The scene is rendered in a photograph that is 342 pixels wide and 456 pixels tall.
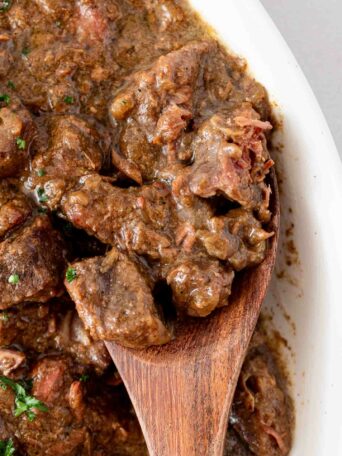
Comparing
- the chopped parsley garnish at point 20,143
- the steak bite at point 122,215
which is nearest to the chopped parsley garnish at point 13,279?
the steak bite at point 122,215

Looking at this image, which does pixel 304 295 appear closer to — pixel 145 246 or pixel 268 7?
pixel 145 246

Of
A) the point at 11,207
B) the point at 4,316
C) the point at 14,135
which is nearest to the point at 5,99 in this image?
the point at 14,135

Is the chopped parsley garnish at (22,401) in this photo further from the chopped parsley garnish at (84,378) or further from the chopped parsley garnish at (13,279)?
the chopped parsley garnish at (13,279)

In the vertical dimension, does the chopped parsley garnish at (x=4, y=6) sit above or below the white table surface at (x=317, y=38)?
above

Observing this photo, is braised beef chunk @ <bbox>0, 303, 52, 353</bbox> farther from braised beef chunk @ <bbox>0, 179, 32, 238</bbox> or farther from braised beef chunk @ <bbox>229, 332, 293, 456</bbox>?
braised beef chunk @ <bbox>229, 332, 293, 456</bbox>

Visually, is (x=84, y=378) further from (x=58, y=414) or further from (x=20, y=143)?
(x=20, y=143)
